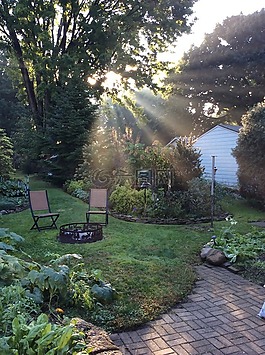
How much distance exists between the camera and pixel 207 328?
2.87 meters

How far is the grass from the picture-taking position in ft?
10.1

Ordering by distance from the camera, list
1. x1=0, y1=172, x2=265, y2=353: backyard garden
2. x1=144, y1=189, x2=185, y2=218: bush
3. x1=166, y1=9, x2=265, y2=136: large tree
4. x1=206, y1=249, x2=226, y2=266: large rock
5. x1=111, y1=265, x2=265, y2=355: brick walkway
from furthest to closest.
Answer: x1=166, y1=9, x2=265, y2=136: large tree
x1=144, y1=189, x2=185, y2=218: bush
x1=206, y1=249, x2=226, y2=266: large rock
x1=111, y1=265, x2=265, y2=355: brick walkway
x1=0, y1=172, x2=265, y2=353: backyard garden

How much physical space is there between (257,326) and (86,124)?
12171 mm

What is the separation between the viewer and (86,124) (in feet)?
46.1

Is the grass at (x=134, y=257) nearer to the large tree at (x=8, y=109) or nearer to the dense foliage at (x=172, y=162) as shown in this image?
the dense foliage at (x=172, y=162)

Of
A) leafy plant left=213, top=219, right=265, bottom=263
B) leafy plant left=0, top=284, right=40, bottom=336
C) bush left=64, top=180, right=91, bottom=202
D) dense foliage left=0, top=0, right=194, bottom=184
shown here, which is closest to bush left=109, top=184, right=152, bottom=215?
bush left=64, top=180, right=91, bottom=202

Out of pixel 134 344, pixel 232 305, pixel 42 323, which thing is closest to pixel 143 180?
pixel 232 305

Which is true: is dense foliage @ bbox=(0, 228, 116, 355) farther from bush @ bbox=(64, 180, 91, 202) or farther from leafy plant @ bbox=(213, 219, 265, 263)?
bush @ bbox=(64, 180, 91, 202)

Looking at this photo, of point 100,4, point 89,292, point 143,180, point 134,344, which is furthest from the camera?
point 100,4

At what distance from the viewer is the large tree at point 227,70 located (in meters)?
20.3

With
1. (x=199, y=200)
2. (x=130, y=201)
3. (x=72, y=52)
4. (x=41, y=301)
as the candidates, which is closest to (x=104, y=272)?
(x=41, y=301)

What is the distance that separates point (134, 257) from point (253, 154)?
6.39m

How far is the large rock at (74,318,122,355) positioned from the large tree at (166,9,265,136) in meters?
19.0

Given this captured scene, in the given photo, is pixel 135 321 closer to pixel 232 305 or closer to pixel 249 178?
pixel 232 305
